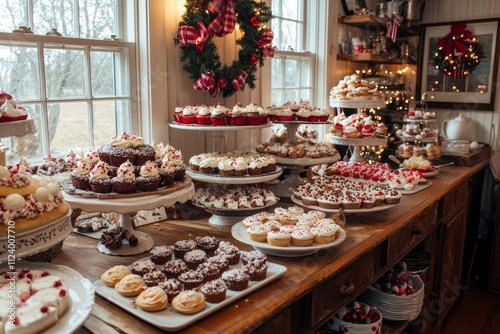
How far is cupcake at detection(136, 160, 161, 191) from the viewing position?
5.77 feet

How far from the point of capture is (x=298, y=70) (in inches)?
148

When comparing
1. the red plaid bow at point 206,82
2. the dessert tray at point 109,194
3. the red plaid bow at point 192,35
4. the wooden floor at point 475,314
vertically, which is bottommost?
the wooden floor at point 475,314

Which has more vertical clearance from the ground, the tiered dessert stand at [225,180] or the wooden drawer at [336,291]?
the tiered dessert stand at [225,180]

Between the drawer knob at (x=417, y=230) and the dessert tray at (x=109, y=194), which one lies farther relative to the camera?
the drawer knob at (x=417, y=230)

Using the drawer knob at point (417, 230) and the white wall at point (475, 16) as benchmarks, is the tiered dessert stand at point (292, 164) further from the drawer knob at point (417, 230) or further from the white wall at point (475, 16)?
the white wall at point (475, 16)

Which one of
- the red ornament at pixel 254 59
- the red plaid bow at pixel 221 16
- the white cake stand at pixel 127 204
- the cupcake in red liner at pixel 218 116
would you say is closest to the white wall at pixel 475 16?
the red ornament at pixel 254 59

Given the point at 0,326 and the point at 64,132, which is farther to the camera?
the point at 64,132

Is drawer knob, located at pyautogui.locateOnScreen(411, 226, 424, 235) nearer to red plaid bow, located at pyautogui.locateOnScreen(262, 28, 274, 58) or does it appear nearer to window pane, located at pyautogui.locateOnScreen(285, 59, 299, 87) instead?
red plaid bow, located at pyautogui.locateOnScreen(262, 28, 274, 58)

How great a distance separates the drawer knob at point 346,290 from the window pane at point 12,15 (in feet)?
5.58

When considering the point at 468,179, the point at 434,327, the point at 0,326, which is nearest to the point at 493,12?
the point at 468,179

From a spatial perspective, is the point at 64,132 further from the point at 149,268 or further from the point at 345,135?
the point at 345,135

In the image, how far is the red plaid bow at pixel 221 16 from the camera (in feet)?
8.33

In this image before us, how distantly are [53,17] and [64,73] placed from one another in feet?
0.81

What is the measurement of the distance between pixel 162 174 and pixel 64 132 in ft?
2.29
